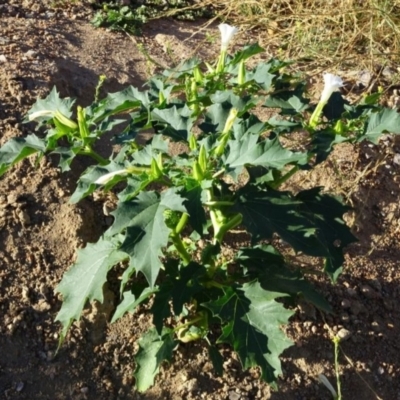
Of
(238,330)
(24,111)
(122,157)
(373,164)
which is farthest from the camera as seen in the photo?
(373,164)

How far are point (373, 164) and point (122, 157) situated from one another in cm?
178

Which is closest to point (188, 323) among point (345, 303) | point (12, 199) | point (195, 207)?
point (195, 207)

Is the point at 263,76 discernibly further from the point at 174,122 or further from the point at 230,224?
the point at 230,224

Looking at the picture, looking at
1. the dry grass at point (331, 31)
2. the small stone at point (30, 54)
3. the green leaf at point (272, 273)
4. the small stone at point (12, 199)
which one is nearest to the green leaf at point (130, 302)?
the green leaf at point (272, 273)

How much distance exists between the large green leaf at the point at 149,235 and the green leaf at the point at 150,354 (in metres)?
0.62

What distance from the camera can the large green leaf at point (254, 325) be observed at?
2.14 metres

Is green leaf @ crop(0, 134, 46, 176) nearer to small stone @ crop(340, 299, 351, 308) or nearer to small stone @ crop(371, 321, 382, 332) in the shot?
small stone @ crop(340, 299, 351, 308)

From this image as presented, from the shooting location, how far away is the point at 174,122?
230cm

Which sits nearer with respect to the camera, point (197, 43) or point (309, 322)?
point (309, 322)

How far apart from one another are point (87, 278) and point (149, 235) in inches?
18.8

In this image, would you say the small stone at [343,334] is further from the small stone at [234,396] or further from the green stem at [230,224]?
the green stem at [230,224]

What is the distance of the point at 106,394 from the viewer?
259 centimetres

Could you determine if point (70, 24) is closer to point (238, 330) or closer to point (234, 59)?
point (234, 59)

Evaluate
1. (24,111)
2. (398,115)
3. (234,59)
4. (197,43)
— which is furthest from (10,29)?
(398,115)
